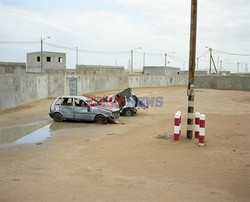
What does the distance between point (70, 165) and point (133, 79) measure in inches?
1449

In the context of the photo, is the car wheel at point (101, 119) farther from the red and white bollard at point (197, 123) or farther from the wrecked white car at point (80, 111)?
the red and white bollard at point (197, 123)

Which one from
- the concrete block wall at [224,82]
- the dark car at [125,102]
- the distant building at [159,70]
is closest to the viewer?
the dark car at [125,102]

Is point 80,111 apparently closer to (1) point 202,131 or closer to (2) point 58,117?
(2) point 58,117

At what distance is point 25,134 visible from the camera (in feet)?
38.0

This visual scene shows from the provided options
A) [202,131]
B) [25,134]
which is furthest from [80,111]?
[202,131]

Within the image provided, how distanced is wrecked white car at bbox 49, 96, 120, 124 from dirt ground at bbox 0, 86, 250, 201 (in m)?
3.04

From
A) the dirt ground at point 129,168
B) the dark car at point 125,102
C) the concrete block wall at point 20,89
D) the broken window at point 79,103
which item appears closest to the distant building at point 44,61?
the concrete block wall at point 20,89

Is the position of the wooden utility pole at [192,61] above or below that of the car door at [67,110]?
above

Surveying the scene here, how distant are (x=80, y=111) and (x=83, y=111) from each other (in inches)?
6.1

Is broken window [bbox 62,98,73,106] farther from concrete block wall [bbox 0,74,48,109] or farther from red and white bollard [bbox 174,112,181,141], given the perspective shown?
red and white bollard [bbox 174,112,181,141]

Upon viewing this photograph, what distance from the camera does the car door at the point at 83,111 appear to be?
13.9 m

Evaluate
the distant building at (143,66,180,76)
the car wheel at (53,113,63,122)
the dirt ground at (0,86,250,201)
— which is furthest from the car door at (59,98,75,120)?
the distant building at (143,66,180,76)

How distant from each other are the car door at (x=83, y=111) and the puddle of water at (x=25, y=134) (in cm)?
153

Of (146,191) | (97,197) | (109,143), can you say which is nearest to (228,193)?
(146,191)
